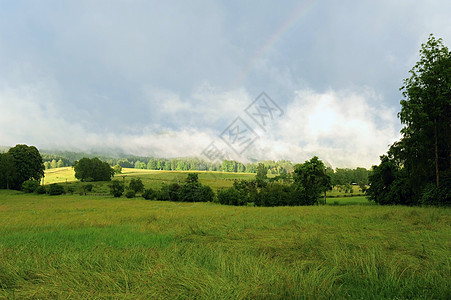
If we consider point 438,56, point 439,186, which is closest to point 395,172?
point 439,186

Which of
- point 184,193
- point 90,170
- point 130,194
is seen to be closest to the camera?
point 184,193

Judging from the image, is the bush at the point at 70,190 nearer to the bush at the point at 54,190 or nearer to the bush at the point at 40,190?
the bush at the point at 54,190

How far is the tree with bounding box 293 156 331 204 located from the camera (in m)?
34.3

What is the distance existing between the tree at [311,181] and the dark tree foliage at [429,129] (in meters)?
14.7

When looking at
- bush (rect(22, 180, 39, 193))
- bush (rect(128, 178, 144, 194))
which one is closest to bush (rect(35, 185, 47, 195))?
bush (rect(22, 180, 39, 193))

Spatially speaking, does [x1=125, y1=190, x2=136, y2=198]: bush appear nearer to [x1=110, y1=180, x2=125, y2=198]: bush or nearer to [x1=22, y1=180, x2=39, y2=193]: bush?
[x1=110, y1=180, x2=125, y2=198]: bush

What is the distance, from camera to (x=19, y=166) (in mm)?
51031

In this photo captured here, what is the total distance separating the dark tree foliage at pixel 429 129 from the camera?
1734cm

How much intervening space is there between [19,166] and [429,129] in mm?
70921

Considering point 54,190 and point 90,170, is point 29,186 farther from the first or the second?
point 90,170

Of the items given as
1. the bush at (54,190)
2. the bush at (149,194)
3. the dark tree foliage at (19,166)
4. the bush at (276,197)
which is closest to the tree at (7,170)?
the dark tree foliage at (19,166)

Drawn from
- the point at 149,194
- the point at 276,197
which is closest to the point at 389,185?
the point at 276,197

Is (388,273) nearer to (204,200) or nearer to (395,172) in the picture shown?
(395,172)

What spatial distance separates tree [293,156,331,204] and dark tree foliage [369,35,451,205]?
14.7 m
